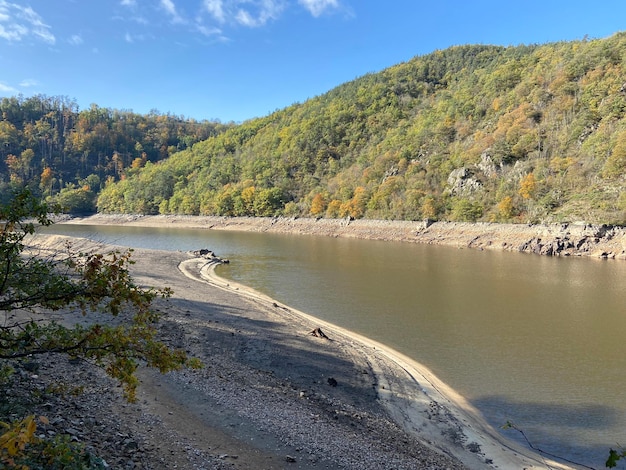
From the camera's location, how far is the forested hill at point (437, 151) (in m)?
64.8

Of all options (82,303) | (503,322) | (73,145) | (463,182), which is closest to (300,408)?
(82,303)

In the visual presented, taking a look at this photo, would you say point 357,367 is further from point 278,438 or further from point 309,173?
point 309,173

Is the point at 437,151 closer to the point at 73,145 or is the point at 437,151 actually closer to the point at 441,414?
the point at 441,414

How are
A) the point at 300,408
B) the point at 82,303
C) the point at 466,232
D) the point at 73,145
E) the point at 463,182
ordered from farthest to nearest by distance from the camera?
1. the point at 73,145
2. the point at 463,182
3. the point at 466,232
4. the point at 300,408
5. the point at 82,303

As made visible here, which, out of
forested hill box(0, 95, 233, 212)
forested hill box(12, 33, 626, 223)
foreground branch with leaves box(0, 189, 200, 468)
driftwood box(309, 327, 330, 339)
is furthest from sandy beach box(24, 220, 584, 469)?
forested hill box(0, 95, 233, 212)

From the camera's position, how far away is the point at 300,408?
1088cm

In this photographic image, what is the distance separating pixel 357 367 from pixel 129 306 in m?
10.9

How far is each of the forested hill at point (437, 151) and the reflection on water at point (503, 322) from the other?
25.6 m

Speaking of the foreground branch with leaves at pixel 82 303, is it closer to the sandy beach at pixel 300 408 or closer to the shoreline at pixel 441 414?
the sandy beach at pixel 300 408

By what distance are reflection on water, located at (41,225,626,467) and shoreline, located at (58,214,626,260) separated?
6361 millimetres

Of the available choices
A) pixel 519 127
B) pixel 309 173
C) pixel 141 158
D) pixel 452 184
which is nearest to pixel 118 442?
pixel 452 184

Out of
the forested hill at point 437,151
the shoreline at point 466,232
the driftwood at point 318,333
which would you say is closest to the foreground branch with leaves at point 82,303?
the driftwood at point 318,333

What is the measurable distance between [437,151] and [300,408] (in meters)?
92.8

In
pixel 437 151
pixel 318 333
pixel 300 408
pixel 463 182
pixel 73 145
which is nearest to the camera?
pixel 300 408
